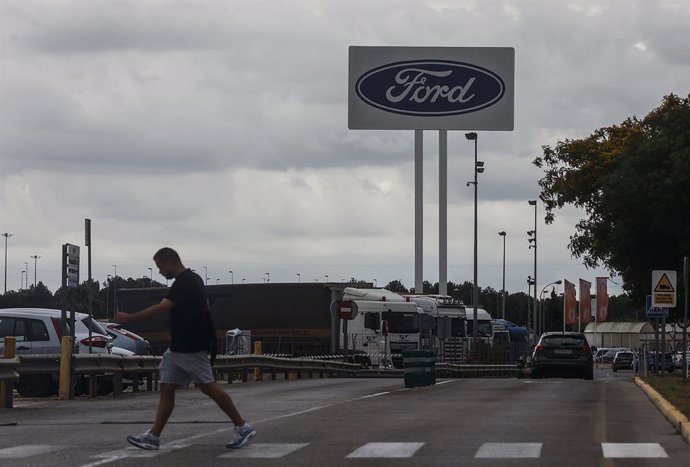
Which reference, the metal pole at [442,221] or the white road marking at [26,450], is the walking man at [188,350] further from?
the metal pole at [442,221]

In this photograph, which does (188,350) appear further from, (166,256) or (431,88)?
(431,88)

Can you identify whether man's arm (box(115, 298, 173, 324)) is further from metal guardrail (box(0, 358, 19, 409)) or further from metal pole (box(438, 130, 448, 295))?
metal pole (box(438, 130, 448, 295))

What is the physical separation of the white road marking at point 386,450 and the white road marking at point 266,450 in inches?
23.7

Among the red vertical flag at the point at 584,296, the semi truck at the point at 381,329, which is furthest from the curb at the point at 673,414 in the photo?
the red vertical flag at the point at 584,296

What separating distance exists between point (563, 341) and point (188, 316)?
27524 millimetres

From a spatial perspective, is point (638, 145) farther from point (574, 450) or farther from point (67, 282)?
point (574, 450)

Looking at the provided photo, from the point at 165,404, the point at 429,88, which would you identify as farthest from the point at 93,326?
the point at 429,88

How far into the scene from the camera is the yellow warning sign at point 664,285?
2842 centimetres

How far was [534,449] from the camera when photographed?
12.9m

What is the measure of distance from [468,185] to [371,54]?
15.4 metres

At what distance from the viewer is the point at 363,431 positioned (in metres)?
15.0

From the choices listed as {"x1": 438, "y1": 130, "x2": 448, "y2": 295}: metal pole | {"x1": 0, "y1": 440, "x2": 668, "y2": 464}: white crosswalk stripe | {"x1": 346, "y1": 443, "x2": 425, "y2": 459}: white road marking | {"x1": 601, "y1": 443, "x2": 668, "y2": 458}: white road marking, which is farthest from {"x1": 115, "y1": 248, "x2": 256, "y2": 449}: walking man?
{"x1": 438, "y1": 130, "x2": 448, "y2": 295}: metal pole

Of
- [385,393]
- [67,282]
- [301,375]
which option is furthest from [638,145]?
[67,282]

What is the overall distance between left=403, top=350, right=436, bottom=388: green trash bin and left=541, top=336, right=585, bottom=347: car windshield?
11186mm
